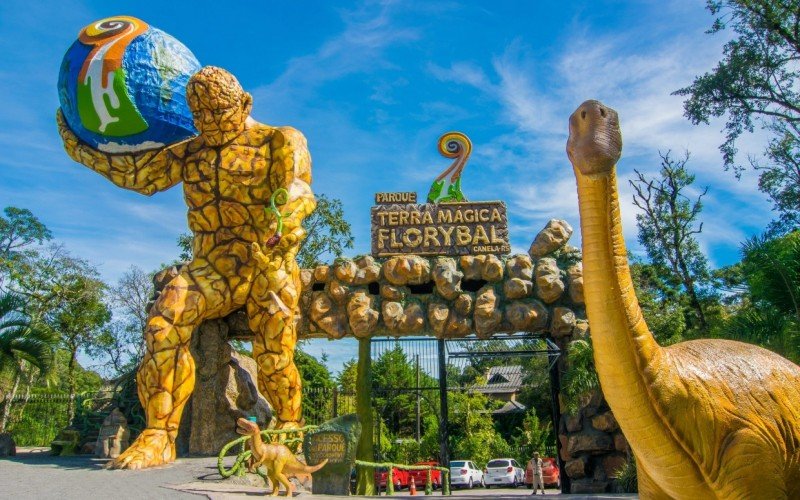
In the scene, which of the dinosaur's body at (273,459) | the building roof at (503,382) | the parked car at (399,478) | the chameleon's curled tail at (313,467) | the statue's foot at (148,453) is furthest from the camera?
the building roof at (503,382)

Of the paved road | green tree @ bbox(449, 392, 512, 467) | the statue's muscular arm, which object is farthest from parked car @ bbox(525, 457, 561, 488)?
the statue's muscular arm

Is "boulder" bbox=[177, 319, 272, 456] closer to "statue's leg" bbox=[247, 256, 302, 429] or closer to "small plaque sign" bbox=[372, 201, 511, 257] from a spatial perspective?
"statue's leg" bbox=[247, 256, 302, 429]

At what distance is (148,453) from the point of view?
8531 mm

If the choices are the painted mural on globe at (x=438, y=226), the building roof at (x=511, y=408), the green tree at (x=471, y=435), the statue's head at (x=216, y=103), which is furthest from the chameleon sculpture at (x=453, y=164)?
the building roof at (x=511, y=408)

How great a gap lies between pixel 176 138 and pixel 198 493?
18.3 ft

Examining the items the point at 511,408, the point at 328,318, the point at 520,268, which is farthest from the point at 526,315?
the point at 511,408

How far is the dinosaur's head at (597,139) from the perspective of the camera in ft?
9.32

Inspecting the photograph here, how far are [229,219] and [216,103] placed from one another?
174 centimetres

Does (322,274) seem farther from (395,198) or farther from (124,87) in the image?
(124,87)

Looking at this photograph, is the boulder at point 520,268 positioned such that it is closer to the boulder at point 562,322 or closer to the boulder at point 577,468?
the boulder at point 562,322

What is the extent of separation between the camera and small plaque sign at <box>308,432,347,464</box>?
26.0ft

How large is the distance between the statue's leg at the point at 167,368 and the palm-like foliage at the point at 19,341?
Answer: 367 cm

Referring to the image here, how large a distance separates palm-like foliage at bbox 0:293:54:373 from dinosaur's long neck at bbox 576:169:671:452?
11518mm

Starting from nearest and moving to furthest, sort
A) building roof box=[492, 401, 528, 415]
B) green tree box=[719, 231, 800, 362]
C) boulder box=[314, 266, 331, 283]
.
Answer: green tree box=[719, 231, 800, 362]
boulder box=[314, 266, 331, 283]
building roof box=[492, 401, 528, 415]
